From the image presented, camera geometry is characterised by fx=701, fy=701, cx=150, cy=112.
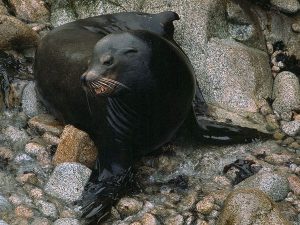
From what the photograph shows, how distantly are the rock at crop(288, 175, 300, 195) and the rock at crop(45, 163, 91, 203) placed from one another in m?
1.68

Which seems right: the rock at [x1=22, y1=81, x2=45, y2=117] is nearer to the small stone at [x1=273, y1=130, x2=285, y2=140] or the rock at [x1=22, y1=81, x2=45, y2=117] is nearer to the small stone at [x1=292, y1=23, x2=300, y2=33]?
the small stone at [x1=273, y1=130, x2=285, y2=140]

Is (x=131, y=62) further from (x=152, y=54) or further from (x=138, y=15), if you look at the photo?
(x=138, y=15)

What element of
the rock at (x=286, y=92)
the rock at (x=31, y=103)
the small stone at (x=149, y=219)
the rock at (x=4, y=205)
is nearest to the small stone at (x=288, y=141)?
the rock at (x=286, y=92)

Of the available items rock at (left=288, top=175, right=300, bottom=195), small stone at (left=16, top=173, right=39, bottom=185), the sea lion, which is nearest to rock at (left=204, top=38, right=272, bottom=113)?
the sea lion

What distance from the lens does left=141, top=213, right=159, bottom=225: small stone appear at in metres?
5.32

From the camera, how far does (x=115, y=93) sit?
5.28m

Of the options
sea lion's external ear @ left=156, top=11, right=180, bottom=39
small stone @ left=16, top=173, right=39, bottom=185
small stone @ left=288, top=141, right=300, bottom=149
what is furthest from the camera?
sea lion's external ear @ left=156, top=11, right=180, bottom=39

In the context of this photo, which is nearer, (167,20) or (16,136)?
(16,136)

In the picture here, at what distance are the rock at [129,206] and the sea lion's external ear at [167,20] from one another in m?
2.17

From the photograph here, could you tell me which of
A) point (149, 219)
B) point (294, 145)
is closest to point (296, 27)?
point (294, 145)

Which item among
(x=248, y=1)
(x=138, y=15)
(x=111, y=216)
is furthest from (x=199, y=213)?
(x=248, y=1)

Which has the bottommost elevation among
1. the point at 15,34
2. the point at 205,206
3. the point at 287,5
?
the point at 205,206

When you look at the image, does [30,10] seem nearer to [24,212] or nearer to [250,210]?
[24,212]

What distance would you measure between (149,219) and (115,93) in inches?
39.2
